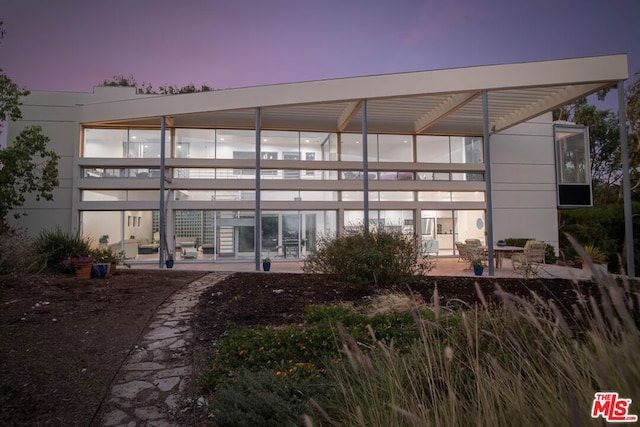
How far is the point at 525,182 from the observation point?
19.8 m

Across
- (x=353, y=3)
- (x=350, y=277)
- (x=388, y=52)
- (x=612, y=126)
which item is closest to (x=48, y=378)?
(x=350, y=277)

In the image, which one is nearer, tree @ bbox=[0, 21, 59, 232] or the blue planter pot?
the blue planter pot

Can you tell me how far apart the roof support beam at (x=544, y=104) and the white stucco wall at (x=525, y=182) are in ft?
4.64

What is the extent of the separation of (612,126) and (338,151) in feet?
80.8

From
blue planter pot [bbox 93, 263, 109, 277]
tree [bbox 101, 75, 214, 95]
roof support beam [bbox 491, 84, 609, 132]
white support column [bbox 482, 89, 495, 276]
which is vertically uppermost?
tree [bbox 101, 75, 214, 95]

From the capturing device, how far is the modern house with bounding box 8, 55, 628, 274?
17375 millimetres

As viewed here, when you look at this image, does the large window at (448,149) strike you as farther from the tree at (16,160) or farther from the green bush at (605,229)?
the tree at (16,160)

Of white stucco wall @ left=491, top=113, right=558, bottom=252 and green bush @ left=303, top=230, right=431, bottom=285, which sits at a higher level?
white stucco wall @ left=491, top=113, right=558, bottom=252

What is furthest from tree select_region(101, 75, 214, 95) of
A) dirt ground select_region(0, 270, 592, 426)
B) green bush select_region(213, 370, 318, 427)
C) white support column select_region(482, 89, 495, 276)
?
green bush select_region(213, 370, 318, 427)

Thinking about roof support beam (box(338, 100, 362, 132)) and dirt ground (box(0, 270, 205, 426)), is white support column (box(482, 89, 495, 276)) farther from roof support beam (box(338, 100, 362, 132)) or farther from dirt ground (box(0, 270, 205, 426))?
dirt ground (box(0, 270, 205, 426))

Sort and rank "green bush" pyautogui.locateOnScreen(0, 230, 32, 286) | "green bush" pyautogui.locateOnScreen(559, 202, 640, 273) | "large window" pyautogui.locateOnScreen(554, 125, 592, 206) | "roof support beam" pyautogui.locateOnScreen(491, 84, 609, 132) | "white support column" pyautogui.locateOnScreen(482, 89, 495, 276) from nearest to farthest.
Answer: "green bush" pyautogui.locateOnScreen(0, 230, 32, 286) < "white support column" pyautogui.locateOnScreen(482, 89, 495, 276) < "roof support beam" pyautogui.locateOnScreen(491, 84, 609, 132) < "green bush" pyautogui.locateOnScreen(559, 202, 640, 273) < "large window" pyautogui.locateOnScreen(554, 125, 592, 206)

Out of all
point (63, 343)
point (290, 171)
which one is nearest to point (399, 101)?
point (290, 171)

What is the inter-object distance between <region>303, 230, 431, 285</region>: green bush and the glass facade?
25.2 ft

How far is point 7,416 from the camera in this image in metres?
2.97
